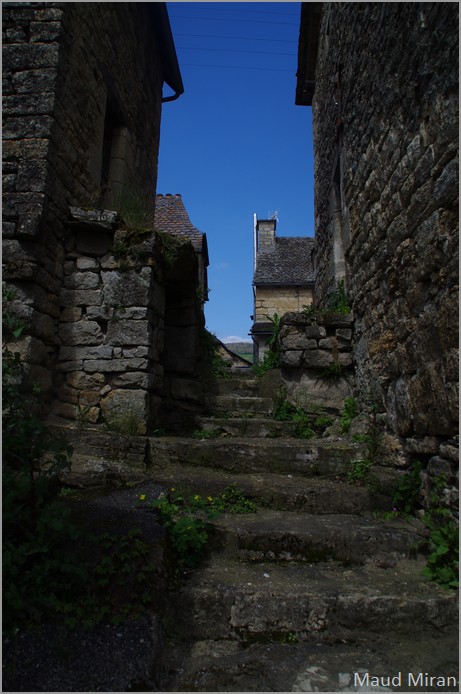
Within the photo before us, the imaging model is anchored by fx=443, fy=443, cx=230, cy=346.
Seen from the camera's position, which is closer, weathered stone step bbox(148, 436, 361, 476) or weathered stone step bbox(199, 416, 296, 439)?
weathered stone step bbox(148, 436, 361, 476)

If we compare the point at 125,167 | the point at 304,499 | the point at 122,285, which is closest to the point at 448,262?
the point at 304,499

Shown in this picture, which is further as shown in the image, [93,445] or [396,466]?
[93,445]

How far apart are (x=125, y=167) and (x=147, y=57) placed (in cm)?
234

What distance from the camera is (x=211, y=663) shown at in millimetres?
1934

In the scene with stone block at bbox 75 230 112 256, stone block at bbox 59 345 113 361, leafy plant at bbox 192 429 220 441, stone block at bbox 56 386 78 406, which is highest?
stone block at bbox 75 230 112 256

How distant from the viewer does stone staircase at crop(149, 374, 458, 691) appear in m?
1.89

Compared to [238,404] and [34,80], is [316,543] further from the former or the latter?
[34,80]

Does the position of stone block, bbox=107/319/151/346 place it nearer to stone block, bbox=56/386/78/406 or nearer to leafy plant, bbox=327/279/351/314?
stone block, bbox=56/386/78/406

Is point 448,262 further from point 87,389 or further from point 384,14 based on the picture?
point 87,389

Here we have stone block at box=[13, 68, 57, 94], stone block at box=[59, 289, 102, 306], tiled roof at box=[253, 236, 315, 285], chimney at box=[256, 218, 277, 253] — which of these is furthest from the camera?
chimney at box=[256, 218, 277, 253]

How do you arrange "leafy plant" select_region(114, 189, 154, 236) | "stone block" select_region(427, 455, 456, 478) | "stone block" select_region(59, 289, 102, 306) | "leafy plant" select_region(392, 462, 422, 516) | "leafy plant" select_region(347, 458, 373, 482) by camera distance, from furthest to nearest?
"leafy plant" select_region(114, 189, 154, 236) → "stone block" select_region(59, 289, 102, 306) → "leafy plant" select_region(347, 458, 373, 482) → "leafy plant" select_region(392, 462, 422, 516) → "stone block" select_region(427, 455, 456, 478)

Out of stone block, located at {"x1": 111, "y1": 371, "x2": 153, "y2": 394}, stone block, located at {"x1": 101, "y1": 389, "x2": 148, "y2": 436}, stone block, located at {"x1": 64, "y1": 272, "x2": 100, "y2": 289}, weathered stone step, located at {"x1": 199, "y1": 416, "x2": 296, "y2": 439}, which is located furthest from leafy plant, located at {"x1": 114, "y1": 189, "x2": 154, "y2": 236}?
weathered stone step, located at {"x1": 199, "y1": 416, "x2": 296, "y2": 439}

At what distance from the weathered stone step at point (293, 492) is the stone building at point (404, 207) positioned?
0.51m

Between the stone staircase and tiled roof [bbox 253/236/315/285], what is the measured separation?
16.2 metres
